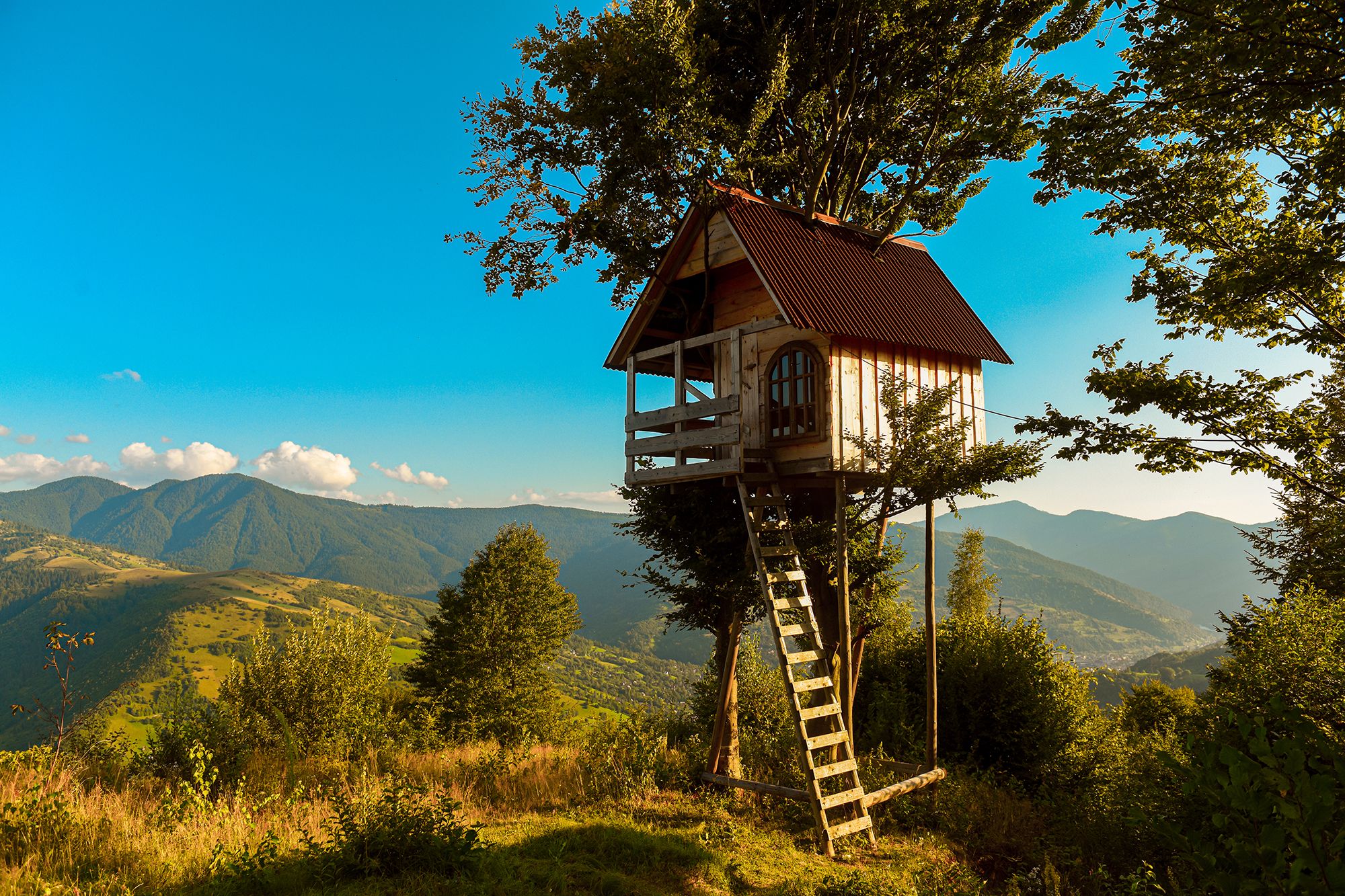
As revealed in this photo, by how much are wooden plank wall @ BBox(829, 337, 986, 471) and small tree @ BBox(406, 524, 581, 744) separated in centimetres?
3200

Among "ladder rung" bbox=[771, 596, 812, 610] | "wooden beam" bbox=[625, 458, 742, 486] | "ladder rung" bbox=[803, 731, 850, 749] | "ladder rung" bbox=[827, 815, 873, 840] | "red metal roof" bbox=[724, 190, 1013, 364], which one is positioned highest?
"red metal roof" bbox=[724, 190, 1013, 364]

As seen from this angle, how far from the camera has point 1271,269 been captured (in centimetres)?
816

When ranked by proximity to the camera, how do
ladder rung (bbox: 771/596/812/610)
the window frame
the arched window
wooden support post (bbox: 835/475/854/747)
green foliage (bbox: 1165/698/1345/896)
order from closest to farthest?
green foliage (bbox: 1165/698/1345/896)
ladder rung (bbox: 771/596/812/610)
wooden support post (bbox: 835/475/854/747)
the window frame
the arched window

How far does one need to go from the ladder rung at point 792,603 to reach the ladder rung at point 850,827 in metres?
3.26

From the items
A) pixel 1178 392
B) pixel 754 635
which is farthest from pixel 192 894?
pixel 754 635

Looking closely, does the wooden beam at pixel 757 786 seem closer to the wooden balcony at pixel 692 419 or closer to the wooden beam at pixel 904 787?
the wooden beam at pixel 904 787

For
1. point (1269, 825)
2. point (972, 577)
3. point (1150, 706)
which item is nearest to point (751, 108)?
point (1269, 825)

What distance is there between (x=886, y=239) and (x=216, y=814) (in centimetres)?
1537

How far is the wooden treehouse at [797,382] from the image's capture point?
11664mm

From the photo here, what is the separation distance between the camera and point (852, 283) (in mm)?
13406

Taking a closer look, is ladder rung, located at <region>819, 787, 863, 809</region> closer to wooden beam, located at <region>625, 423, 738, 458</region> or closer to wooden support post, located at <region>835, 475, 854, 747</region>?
wooden support post, located at <region>835, 475, 854, 747</region>

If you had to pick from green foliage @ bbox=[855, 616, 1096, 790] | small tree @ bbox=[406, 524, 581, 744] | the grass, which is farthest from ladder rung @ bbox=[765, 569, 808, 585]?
small tree @ bbox=[406, 524, 581, 744]

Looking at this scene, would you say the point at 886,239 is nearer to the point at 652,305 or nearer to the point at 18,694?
the point at 652,305

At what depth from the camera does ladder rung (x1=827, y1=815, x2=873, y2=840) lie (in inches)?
401
